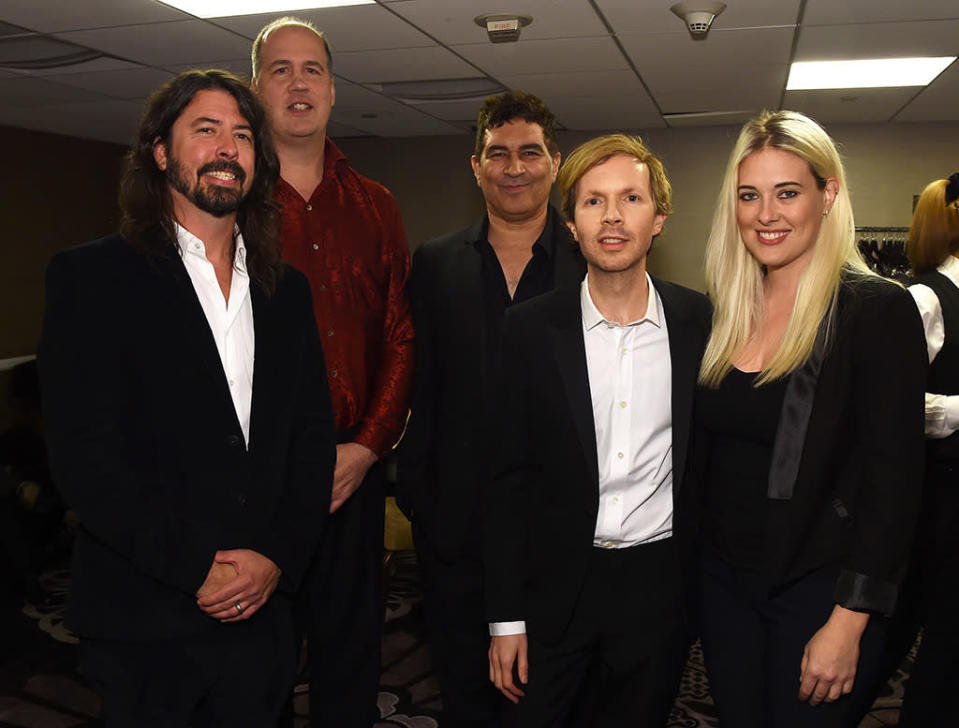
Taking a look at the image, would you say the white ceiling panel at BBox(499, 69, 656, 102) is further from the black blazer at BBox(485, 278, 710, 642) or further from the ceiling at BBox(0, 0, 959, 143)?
the black blazer at BBox(485, 278, 710, 642)

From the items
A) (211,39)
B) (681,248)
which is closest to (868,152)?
(681,248)

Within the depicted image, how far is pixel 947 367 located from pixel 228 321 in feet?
6.50

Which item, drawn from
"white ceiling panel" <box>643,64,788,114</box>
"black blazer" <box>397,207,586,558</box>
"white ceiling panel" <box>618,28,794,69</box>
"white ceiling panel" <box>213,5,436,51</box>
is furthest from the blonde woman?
"white ceiling panel" <box>643,64,788,114</box>

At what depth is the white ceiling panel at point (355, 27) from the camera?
426cm

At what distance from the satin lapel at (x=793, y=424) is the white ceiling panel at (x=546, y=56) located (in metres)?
3.59

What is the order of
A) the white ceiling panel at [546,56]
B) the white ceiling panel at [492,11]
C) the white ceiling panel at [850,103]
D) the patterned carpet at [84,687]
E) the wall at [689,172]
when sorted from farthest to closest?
the wall at [689,172]
the white ceiling panel at [850,103]
the white ceiling panel at [546,56]
the white ceiling panel at [492,11]
the patterned carpet at [84,687]

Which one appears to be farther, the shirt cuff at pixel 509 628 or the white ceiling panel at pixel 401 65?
the white ceiling panel at pixel 401 65

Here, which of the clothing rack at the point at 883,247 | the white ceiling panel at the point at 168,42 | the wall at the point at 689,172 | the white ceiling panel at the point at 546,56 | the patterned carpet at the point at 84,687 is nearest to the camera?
the patterned carpet at the point at 84,687

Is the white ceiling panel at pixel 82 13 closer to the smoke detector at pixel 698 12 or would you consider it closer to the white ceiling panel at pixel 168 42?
the white ceiling panel at pixel 168 42

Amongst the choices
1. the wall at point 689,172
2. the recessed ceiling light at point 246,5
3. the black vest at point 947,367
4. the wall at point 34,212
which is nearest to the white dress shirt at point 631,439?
the black vest at point 947,367

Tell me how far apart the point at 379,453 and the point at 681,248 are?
22.7 ft

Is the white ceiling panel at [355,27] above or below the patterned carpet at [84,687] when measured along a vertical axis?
above

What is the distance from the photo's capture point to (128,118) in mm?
7410

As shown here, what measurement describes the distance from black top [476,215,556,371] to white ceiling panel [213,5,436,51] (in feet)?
7.41
